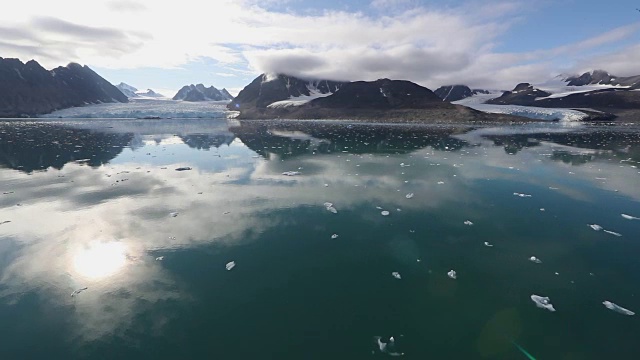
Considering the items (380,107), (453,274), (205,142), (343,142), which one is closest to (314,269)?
(453,274)

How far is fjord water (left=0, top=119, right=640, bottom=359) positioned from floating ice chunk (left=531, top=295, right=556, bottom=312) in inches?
6.6

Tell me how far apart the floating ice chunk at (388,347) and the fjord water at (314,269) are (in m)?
0.16

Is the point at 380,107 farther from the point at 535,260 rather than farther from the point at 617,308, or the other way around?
the point at 617,308

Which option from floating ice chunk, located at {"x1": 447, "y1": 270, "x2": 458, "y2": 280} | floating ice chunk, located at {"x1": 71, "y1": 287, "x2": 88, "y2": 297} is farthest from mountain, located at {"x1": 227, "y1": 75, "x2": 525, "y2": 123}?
floating ice chunk, located at {"x1": 71, "y1": 287, "x2": 88, "y2": 297}

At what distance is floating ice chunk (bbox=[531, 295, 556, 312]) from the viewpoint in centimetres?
867

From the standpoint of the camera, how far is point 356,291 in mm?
9383

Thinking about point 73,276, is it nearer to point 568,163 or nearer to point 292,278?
point 292,278

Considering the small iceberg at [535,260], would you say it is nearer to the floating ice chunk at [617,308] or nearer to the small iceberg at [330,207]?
the floating ice chunk at [617,308]

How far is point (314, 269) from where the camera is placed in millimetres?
10555

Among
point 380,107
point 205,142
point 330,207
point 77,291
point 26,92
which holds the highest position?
point 26,92

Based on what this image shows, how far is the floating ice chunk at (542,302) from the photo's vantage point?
28.5 ft

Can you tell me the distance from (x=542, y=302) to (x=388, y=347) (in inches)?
178

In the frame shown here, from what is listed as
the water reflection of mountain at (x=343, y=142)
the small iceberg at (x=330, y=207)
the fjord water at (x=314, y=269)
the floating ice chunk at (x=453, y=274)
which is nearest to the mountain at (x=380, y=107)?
the water reflection of mountain at (x=343, y=142)

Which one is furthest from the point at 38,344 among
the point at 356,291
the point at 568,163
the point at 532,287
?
the point at 568,163
